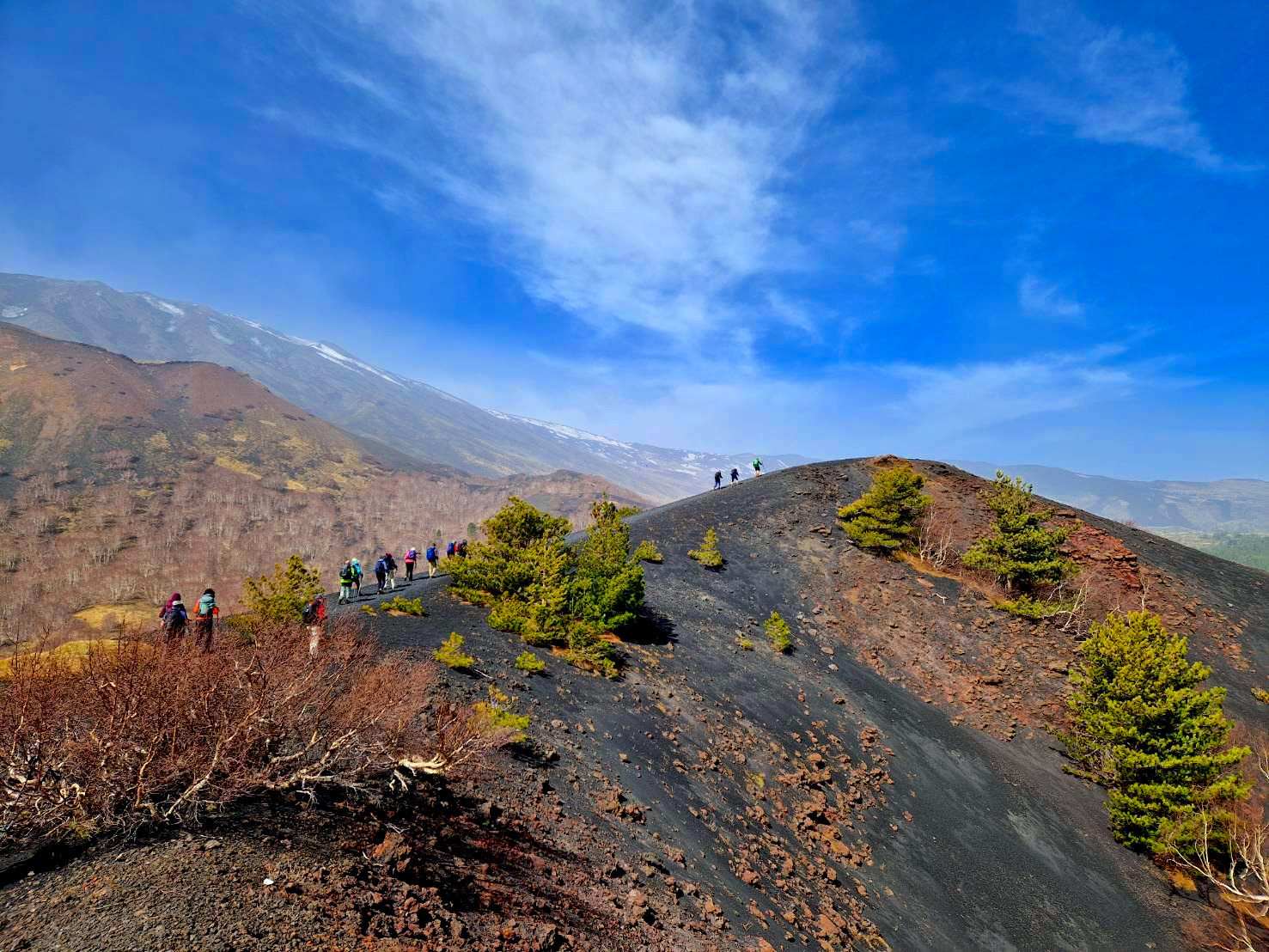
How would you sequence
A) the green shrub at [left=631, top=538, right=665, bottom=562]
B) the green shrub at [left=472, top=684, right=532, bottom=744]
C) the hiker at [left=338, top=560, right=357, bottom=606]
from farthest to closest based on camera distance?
the green shrub at [left=631, top=538, right=665, bottom=562] → the hiker at [left=338, top=560, right=357, bottom=606] → the green shrub at [left=472, top=684, right=532, bottom=744]

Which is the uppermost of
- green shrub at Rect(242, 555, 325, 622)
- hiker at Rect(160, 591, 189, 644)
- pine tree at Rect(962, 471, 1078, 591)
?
pine tree at Rect(962, 471, 1078, 591)

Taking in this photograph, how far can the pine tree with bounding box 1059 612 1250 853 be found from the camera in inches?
607

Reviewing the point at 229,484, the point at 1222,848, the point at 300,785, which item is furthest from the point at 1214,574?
the point at 229,484

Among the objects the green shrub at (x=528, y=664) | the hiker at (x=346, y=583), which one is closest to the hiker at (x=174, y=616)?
the hiker at (x=346, y=583)

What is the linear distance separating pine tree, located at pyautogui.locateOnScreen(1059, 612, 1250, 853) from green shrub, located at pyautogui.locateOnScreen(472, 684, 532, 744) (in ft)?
59.0

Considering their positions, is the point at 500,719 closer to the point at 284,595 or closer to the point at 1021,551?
the point at 284,595

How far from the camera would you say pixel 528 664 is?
13.6 meters

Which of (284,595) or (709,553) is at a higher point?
(709,553)

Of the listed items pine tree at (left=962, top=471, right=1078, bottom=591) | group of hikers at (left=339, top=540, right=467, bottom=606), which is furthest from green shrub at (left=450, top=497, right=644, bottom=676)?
pine tree at (left=962, top=471, right=1078, bottom=591)

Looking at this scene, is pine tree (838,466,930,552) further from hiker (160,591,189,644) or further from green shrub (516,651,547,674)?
hiker (160,591,189,644)

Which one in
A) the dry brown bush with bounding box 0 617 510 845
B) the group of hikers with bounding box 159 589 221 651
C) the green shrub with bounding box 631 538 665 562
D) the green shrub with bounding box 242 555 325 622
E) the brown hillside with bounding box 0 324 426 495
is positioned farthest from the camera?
the brown hillside with bounding box 0 324 426 495

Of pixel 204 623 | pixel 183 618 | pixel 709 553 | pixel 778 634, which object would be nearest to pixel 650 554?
pixel 709 553

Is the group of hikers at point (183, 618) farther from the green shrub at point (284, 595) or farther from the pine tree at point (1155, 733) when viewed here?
the pine tree at point (1155, 733)

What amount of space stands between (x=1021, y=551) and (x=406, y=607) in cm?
2943
